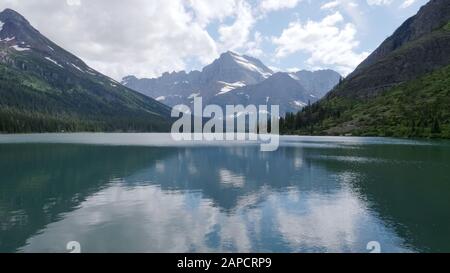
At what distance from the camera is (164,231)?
Result: 1372 inches

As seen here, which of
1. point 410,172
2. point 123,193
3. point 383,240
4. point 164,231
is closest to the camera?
point 383,240

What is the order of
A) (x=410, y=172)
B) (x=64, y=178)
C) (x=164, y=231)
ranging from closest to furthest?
(x=164, y=231) → (x=64, y=178) → (x=410, y=172)

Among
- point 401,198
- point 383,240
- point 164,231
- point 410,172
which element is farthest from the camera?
point 410,172

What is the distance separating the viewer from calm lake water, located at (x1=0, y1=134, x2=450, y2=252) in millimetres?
31406

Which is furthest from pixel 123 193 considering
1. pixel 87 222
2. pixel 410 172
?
pixel 410 172

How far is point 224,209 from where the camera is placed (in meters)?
43.9

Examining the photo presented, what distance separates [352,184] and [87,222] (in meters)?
41.5

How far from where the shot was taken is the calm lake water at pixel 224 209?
31.4 metres

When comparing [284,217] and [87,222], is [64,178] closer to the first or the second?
[87,222]
